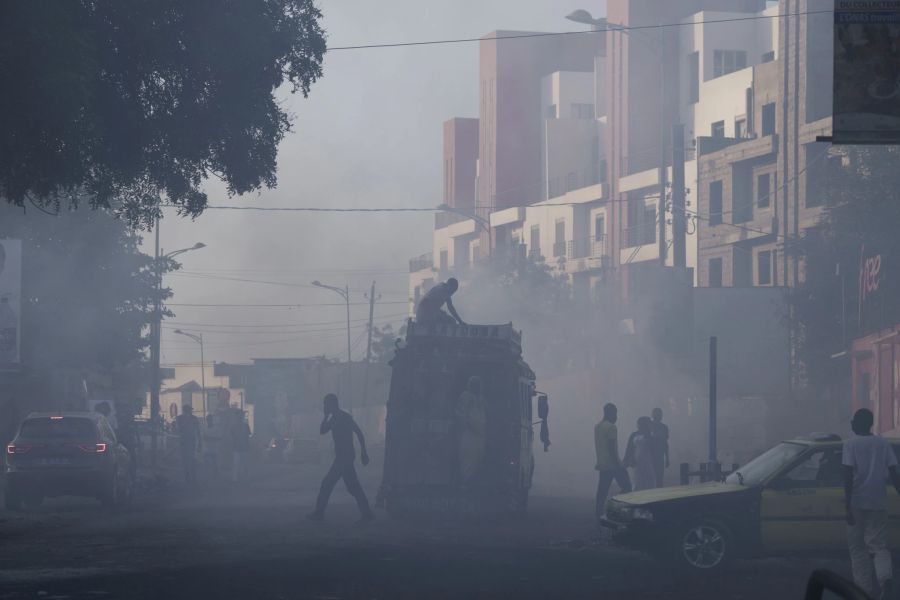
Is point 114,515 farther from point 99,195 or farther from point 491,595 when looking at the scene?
point 491,595

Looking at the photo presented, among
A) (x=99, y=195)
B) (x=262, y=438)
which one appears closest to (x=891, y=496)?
(x=99, y=195)

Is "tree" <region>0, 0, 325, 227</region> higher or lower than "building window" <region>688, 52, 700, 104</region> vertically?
lower

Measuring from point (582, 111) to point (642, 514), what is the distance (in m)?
66.6

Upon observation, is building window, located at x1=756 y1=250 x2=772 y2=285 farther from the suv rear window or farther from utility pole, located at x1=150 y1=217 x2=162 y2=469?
the suv rear window

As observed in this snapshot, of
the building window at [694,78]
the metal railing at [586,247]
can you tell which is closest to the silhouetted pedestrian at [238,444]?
the metal railing at [586,247]

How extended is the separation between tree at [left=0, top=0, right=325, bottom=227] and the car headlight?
5.89 meters

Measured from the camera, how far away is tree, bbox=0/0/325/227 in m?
12.9

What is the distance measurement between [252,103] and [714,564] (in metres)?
7.12

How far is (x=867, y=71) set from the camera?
29.5 ft

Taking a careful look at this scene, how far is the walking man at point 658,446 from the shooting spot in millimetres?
21766

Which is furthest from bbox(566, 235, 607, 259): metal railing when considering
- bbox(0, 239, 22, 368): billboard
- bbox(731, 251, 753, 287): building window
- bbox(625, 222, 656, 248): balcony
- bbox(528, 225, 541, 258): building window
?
bbox(0, 239, 22, 368): billboard

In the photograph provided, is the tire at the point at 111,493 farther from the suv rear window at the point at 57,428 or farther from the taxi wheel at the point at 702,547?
the taxi wheel at the point at 702,547

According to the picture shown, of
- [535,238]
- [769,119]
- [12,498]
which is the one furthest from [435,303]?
[535,238]

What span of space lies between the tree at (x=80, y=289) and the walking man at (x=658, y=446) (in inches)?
750
